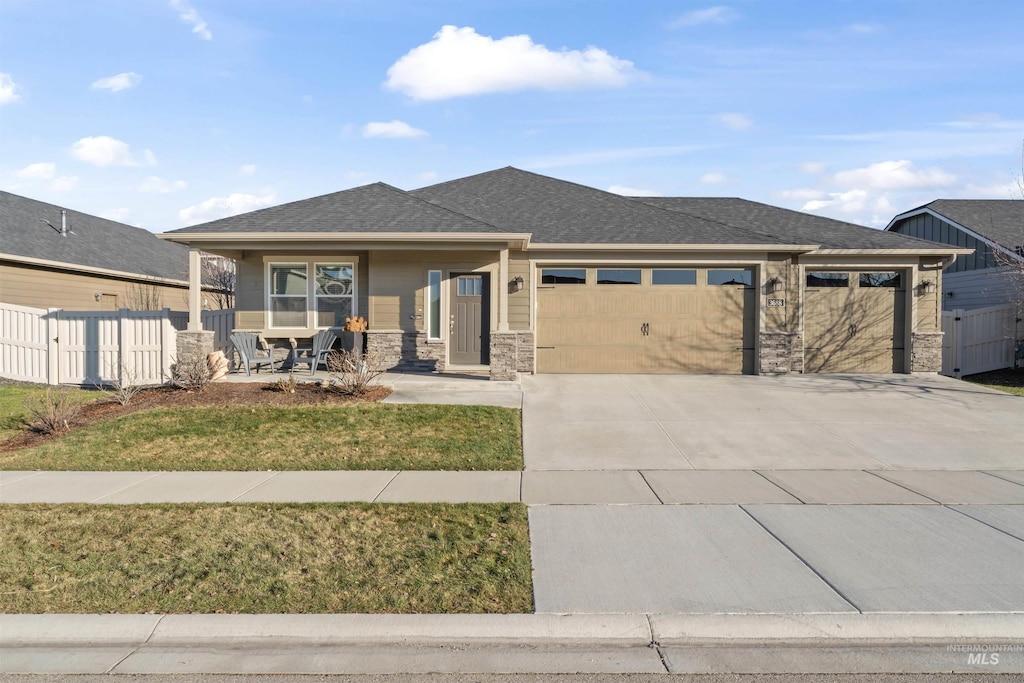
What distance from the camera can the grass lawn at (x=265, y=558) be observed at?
13.6ft

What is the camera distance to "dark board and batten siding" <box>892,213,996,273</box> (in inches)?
715

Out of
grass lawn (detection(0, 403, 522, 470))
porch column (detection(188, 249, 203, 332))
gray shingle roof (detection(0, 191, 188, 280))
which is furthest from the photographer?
gray shingle roof (detection(0, 191, 188, 280))

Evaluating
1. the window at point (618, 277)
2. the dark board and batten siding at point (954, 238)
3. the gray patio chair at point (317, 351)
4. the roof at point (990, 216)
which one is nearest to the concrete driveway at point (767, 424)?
the window at point (618, 277)

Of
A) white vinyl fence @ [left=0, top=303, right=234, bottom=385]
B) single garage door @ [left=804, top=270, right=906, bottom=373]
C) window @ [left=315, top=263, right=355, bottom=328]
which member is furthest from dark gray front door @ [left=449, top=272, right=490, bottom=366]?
single garage door @ [left=804, top=270, right=906, bottom=373]

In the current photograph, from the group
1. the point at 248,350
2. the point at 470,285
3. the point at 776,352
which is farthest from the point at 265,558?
the point at 776,352

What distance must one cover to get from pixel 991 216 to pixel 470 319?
16.6m

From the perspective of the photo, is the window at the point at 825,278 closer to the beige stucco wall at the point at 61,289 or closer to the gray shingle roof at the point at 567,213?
the gray shingle roof at the point at 567,213

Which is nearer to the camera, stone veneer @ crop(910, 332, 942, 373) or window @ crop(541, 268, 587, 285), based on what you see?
window @ crop(541, 268, 587, 285)

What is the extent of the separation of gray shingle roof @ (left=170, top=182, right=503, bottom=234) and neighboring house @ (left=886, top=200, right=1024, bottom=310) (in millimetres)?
13590

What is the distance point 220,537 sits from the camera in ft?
17.2

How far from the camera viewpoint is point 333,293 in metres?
15.3

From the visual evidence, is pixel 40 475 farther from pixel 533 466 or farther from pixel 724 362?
pixel 724 362

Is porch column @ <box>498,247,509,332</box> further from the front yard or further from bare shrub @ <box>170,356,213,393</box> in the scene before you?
bare shrub @ <box>170,356,213,393</box>

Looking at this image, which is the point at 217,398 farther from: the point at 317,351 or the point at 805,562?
the point at 805,562
